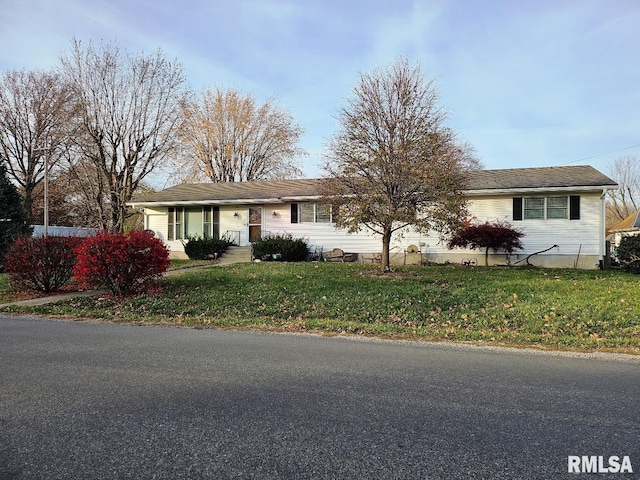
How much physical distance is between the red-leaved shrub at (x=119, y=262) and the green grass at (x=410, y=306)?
0.60 m

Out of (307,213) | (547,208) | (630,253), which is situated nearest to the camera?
(630,253)

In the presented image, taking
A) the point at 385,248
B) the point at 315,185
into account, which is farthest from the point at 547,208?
the point at 315,185

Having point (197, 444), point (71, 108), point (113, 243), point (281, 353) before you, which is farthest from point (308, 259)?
point (71, 108)

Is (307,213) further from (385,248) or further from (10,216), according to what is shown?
(10,216)

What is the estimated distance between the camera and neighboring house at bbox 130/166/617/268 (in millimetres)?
18438

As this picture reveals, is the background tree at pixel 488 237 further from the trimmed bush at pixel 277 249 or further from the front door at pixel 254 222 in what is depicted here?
the front door at pixel 254 222

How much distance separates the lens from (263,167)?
39531 millimetres

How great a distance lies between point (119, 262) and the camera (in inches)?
451

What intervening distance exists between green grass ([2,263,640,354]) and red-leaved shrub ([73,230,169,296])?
0.60 metres

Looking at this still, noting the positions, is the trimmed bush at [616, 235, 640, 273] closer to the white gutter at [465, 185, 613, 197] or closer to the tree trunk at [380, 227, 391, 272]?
the white gutter at [465, 185, 613, 197]

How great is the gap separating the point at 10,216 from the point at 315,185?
15553 millimetres

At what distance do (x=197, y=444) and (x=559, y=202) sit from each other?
63.4ft

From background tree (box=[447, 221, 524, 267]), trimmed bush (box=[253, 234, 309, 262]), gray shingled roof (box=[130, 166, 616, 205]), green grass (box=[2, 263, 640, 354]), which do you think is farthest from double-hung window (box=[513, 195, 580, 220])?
trimmed bush (box=[253, 234, 309, 262])

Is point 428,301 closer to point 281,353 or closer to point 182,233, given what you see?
point 281,353
